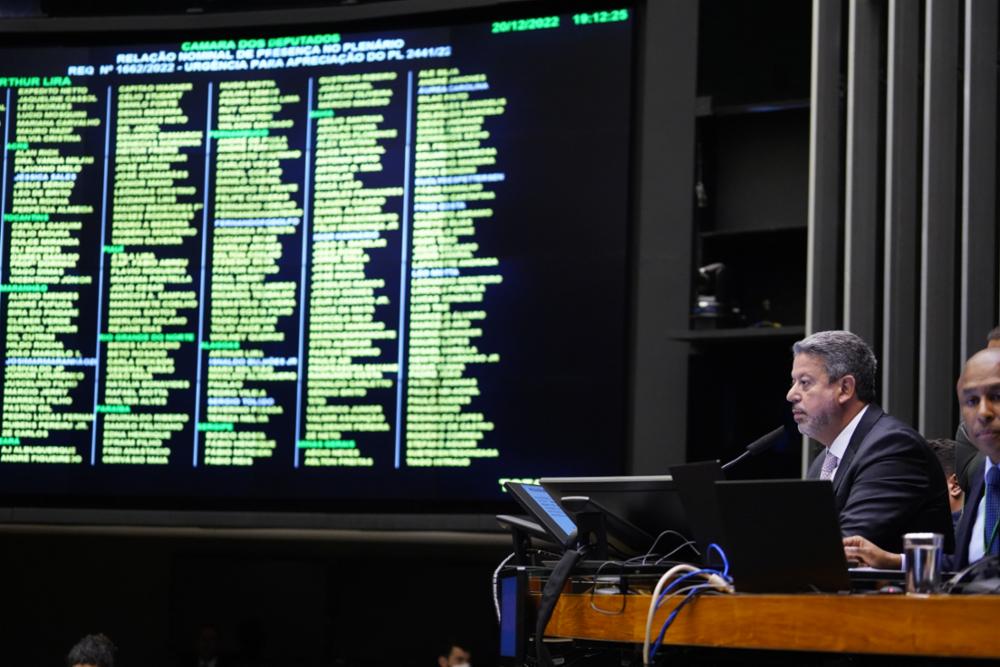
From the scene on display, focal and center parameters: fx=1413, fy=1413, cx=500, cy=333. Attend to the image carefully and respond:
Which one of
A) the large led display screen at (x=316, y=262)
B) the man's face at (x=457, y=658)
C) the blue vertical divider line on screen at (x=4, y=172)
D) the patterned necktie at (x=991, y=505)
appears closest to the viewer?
the patterned necktie at (x=991, y=505)

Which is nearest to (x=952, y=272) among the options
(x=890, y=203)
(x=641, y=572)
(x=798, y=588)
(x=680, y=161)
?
(x=890, y=203)

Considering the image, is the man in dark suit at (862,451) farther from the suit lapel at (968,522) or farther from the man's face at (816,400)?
the suit lapel at (968,522)

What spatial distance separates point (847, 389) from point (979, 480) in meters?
0.67

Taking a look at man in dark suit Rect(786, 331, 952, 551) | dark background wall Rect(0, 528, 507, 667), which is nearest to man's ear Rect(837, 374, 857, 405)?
man in dark suit Rect(786, 331, 952, 551)

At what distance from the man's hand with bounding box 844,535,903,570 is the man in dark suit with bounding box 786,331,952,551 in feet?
0.39

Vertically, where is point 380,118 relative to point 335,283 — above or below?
above

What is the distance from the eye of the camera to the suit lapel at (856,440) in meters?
3.05

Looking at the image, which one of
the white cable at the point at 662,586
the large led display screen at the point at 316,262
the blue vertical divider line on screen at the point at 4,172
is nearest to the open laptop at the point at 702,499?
the white cable at the point at 662,586

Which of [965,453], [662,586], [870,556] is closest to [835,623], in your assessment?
[662,586]

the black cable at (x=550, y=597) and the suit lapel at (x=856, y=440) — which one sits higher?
the suit lapel at (x=856, y=440)

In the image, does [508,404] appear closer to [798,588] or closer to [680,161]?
[680,161]

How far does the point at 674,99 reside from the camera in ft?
18.5

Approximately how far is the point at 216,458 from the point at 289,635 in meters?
0.99

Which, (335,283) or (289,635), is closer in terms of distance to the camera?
(335,283)
